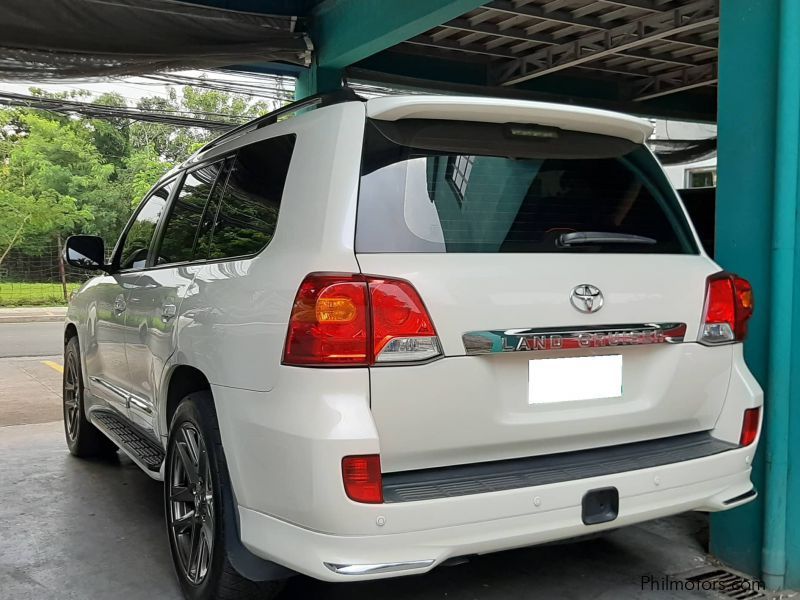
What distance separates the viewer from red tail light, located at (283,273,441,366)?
2.19 meters

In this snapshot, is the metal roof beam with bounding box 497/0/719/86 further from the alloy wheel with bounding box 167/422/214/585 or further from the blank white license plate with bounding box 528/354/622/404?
the alloy wheel with bounding box 167/422/214/585

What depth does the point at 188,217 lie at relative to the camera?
3.58 m

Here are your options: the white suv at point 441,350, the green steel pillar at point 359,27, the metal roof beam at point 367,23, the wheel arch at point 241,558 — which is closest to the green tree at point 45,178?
the green steel pillar at point 359,27

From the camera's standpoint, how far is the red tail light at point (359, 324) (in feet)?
7.19

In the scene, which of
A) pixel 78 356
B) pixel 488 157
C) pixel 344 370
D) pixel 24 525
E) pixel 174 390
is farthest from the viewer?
pixel 78 356

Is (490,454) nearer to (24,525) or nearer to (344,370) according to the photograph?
(344,370)

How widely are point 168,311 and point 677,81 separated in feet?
26.9

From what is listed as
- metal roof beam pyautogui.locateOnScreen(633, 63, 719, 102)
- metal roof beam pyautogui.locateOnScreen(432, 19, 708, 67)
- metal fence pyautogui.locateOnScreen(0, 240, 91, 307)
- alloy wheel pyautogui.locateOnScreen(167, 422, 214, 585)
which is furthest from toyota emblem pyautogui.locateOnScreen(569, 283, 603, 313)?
metal fence pyautogui.locateOnScreen(0, 240, 91, 307)

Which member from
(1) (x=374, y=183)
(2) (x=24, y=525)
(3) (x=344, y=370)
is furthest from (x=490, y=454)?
(2) (x=24, y=525)

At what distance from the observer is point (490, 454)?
2.37 meters

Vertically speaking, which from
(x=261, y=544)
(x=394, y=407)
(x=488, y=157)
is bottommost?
(x=261, y=544)

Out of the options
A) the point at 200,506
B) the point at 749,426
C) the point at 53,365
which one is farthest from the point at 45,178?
the point at 749,426

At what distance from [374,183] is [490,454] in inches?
36.3

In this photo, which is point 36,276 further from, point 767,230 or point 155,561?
point 767,230
